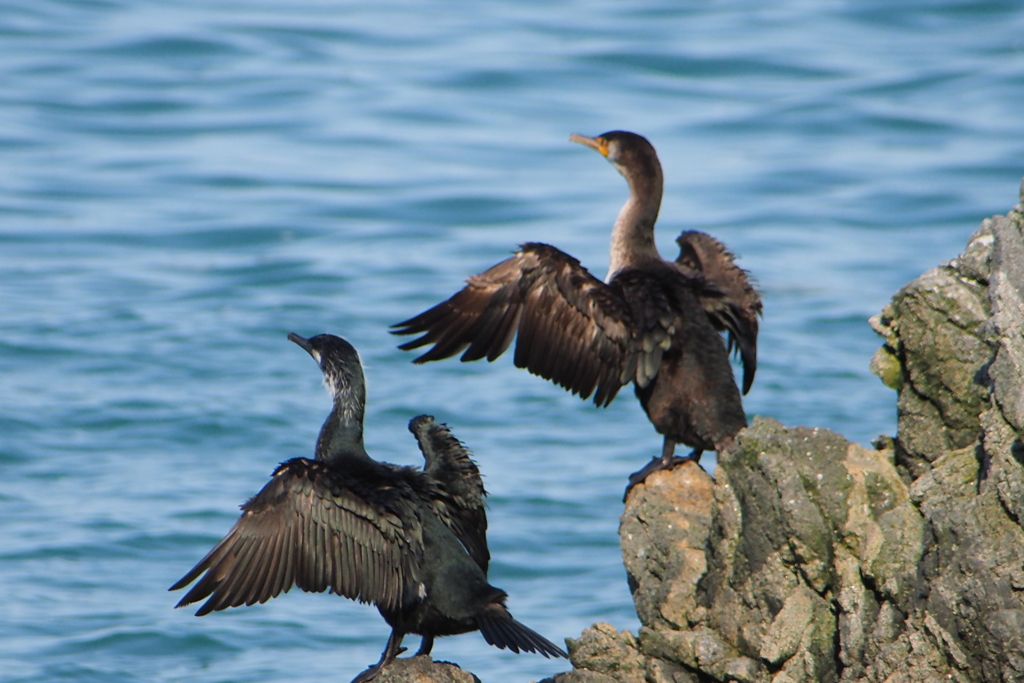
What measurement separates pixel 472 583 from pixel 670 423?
155cm

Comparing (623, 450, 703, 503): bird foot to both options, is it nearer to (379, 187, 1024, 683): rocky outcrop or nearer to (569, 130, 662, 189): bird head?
(379, 187, 1024, 683): rocky outcrop

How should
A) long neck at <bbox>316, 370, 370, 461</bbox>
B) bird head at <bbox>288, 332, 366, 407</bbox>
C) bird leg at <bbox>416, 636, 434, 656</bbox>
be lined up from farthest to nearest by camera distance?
bird head at <bbox>288, 332, 366, 407</bbox>, long neck at <bbox>316, 370, 370, 461</bbox>, bird leg at <bbox>416, 636, 434, 656</bbox>

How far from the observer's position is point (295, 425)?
44.8 ft

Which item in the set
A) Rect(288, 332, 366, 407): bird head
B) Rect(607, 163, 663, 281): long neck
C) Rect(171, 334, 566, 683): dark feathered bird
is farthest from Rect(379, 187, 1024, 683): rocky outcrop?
Rect(607, 163, 663, 281): long neck

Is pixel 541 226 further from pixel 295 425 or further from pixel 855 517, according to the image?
pixel 855 517

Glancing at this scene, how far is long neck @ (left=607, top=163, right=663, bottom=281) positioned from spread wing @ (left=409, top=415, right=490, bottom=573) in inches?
63.7

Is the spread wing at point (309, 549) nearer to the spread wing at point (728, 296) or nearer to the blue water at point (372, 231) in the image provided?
the spread wing at point (728, 296)

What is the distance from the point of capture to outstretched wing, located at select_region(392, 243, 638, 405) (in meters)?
6.93

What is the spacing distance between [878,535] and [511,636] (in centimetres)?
136

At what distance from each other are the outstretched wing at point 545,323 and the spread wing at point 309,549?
1.51m

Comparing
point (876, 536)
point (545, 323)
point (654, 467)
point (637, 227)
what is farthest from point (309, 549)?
point (637, 227)

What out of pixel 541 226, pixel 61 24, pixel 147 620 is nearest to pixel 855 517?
pixel 147 620

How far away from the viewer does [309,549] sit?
5586 mm

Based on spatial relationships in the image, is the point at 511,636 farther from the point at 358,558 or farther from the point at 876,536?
the point at 876,536
